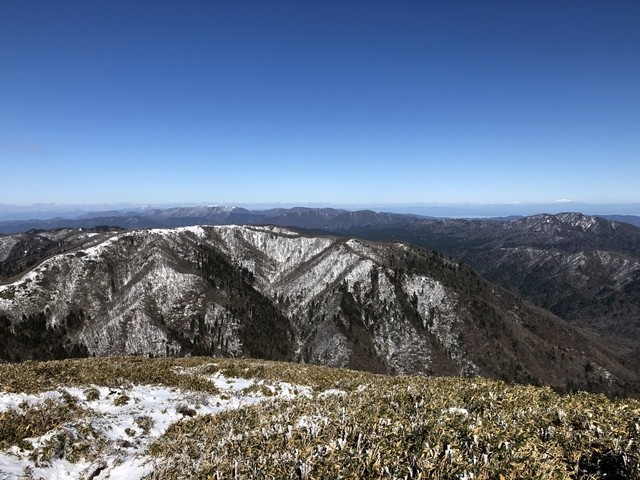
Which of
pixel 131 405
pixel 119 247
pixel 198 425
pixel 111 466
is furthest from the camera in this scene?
pixel 119 247

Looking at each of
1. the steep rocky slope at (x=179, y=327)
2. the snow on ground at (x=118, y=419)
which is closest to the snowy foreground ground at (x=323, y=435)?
the snow on ground at (x=118, y=419)

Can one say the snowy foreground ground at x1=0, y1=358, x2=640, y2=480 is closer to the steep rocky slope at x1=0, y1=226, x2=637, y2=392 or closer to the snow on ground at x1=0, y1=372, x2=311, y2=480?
the snow on ground at x1=0, y1=372, x2=311, y2=480

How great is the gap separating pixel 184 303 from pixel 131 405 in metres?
178

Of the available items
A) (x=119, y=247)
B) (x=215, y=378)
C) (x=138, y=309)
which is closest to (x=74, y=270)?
(x=119, y=247)

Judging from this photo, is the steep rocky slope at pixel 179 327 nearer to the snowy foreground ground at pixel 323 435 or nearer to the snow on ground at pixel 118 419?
the snow on ground at pixel 118 419

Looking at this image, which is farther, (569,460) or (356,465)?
(569,460)

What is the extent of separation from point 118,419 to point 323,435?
1161cm

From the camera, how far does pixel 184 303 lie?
183875 mm

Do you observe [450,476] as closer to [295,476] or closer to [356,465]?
[356,465]

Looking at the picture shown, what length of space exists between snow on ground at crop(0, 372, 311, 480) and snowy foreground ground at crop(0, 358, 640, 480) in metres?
0.06

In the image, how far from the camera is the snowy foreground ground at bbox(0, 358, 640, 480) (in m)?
7.62

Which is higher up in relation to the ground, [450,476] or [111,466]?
[450,476]

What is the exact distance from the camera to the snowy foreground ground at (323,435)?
A: 7621 mm

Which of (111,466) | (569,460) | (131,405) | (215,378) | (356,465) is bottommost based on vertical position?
(215,378)
